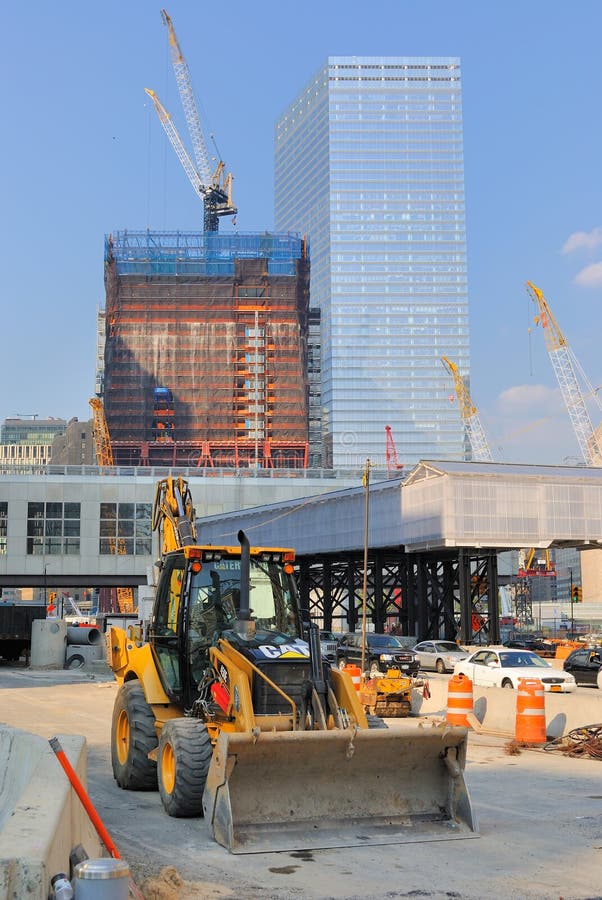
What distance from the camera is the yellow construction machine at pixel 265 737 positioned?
9.67 meters

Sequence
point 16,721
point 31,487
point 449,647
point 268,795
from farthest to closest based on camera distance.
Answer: point 31,487 → point 449,647 → point 16,721 → point 268,795

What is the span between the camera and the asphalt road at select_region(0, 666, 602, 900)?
26.8ft

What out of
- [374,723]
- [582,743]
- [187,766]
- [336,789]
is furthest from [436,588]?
[336,789]

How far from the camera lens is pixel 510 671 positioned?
93.4 feet

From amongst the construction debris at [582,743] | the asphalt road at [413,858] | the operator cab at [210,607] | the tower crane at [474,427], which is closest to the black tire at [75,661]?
the construction debris at [582,743]

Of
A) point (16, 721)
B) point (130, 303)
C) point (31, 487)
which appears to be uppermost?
point (130, 303)

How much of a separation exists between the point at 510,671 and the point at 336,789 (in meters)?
19.5

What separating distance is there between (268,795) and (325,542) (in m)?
51.4

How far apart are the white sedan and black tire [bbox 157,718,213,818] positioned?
711 inches

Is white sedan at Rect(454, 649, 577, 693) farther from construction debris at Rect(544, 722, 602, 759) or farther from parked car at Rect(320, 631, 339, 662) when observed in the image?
construction debris at Rect(544, 722, 602, 759)

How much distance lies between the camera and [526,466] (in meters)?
52.0

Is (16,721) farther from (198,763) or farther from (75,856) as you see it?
(75,856)

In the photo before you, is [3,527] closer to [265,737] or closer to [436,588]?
[436,588]

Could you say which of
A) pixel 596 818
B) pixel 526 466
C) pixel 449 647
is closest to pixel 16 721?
pixel 596 818
